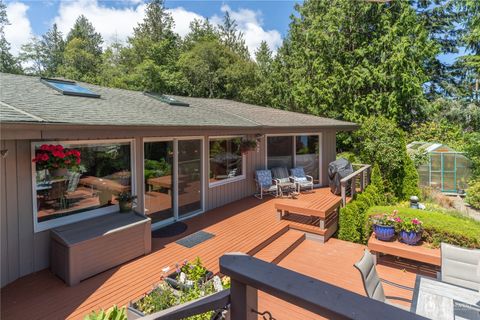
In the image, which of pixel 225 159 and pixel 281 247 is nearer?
pixel 281 247

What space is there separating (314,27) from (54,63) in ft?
102

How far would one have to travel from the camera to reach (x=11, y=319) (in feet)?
10.7

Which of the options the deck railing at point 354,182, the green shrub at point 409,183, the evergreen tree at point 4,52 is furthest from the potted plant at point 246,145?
the evergreen tree at point 4,52

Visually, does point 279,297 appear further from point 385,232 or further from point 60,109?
point 385,232

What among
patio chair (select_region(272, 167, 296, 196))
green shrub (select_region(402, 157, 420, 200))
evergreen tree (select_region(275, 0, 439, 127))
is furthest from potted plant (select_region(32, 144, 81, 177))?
evergreen tree (select_region(275, 0, 439, 127))

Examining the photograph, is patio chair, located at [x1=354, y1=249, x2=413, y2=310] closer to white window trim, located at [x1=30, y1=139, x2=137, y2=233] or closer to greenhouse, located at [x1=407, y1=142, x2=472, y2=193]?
white window trim, located at [x1=30, y1=139, x2=137, y2=233]

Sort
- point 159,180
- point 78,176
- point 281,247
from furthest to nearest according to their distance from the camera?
point 159,180, point 281,247, point 78,176

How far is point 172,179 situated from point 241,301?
5666mm

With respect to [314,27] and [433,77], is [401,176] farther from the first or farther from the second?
[433,77]

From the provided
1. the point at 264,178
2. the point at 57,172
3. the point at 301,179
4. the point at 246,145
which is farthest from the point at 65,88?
the point at 301,179

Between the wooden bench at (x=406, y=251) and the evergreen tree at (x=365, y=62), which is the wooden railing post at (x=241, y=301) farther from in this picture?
the evergreen tree at (x=365, y=62)

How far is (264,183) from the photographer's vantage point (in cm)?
902

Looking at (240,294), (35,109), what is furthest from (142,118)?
(240,294)

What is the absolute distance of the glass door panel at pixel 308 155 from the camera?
34.1 feet
